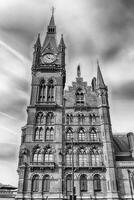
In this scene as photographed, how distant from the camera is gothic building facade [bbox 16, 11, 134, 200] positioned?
1240 inches

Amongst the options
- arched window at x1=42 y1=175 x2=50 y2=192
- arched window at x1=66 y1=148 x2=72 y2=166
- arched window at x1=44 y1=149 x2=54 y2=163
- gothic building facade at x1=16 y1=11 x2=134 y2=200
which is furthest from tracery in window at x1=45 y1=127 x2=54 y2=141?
arched window at x1=42 y1=175 x2=50 y2=192

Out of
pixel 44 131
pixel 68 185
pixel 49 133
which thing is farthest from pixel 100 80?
pixel 68 185

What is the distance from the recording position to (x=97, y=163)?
33875 millimetres

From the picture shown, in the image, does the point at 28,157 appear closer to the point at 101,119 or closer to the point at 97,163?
the point at 97,163

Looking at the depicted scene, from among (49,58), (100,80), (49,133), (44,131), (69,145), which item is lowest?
→ (69,145)

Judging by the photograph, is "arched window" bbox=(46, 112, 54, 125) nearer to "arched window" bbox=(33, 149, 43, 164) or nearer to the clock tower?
the clock tower

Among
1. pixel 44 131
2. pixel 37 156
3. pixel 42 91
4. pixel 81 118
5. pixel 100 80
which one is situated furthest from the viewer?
pixel 100 80

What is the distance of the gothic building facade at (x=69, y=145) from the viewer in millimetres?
31500

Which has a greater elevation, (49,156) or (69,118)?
(69,118)

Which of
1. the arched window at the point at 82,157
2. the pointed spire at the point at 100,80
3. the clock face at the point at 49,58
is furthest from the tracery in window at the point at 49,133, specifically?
the clock face at the point at 49,58

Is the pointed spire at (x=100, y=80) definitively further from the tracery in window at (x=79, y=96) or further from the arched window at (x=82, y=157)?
Result: the arched window at (x=82, y=157)

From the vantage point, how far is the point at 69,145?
1382 inches

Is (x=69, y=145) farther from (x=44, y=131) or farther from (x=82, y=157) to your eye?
(x=44, y=131)

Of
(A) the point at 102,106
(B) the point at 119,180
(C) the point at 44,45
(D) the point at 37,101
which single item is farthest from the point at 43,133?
(C) the point at 44,45
